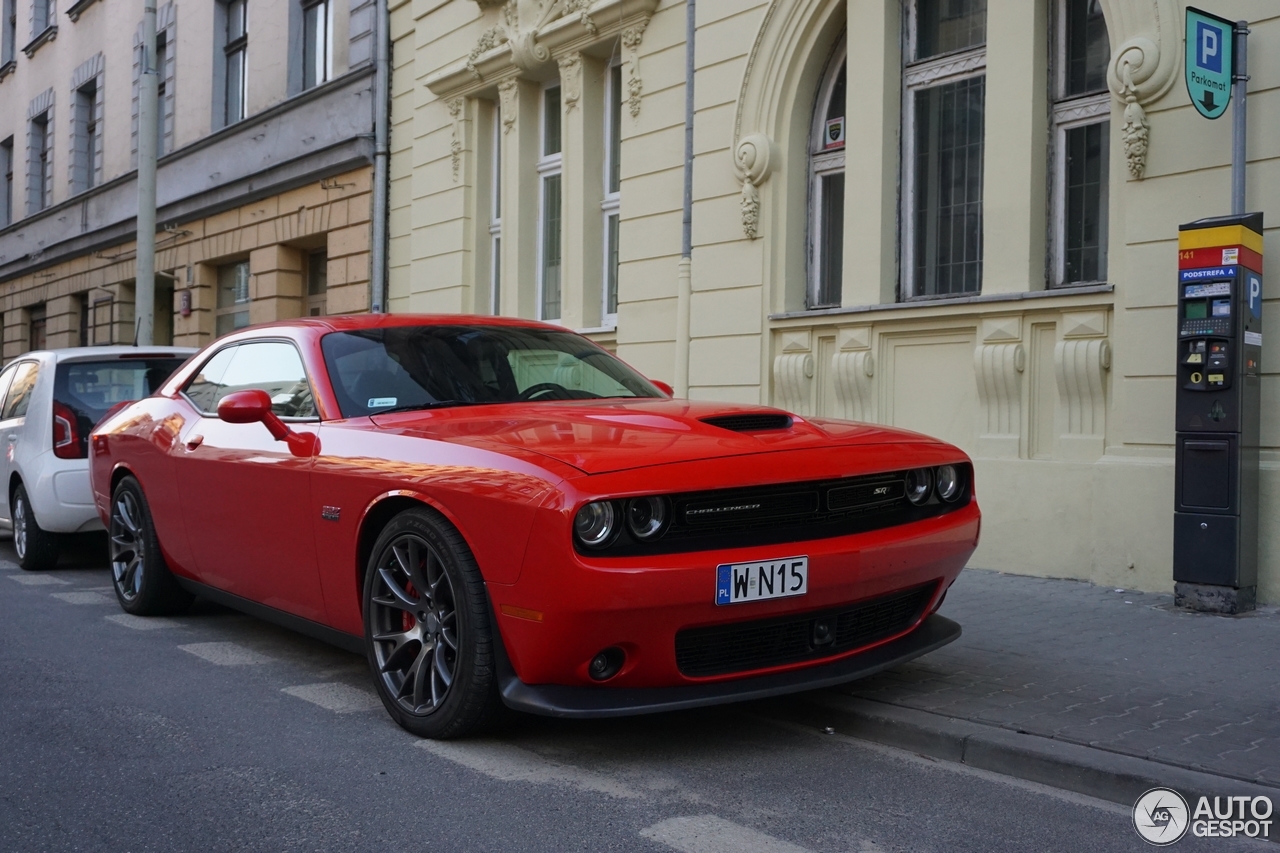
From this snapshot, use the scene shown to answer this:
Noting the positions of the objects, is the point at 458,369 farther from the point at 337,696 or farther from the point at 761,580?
the point at 761,580

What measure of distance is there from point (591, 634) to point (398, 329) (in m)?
2.14

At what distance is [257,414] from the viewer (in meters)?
4.72

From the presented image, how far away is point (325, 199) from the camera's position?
16.6m

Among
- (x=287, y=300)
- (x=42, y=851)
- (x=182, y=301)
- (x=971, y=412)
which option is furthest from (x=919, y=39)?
(x=182, y=301)

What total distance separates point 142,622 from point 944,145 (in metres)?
6.11

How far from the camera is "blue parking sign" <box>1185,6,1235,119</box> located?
6.23 m

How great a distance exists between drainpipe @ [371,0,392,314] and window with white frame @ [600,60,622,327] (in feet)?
13.3

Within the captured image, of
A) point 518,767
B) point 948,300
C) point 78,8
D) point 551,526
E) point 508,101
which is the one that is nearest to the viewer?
A: point 551,526

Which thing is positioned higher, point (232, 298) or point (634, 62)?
point (634, 62)

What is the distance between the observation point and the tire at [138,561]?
6.23 meters

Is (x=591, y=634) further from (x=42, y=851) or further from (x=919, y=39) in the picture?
(x=919, y=39)

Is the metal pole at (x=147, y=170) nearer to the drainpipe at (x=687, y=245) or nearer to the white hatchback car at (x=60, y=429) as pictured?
the white hatchback car at (x=60, y=429)

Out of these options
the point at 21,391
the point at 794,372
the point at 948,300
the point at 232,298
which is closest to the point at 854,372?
the point at 794,372

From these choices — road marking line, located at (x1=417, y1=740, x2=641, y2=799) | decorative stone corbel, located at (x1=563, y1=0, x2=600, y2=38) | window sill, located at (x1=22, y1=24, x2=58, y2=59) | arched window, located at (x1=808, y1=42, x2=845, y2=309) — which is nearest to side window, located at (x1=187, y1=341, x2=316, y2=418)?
road marking line, located at (x1=417, y1=740, x2=641, y2=799)
